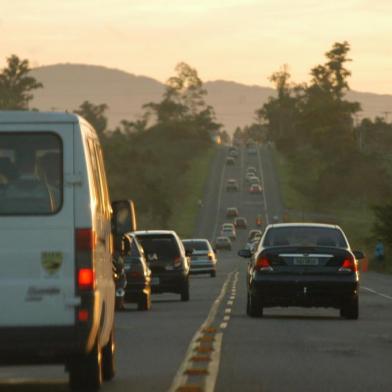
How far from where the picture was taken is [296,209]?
160 metres

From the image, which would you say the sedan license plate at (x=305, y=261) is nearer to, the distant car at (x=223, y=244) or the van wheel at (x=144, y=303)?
the van wheel at (x=144, y=303)

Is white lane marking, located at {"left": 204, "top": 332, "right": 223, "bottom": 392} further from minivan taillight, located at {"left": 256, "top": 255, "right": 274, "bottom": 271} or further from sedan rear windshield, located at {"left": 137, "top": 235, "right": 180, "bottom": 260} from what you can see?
sedan rear windshield, located at {"left": 137, "top": 235, "right": 180, "bottom": 260}

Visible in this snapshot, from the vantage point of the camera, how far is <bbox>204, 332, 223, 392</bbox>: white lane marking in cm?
1416

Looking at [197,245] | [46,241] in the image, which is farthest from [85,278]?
[197,245]

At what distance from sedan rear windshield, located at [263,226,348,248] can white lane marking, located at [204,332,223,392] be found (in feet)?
16.8

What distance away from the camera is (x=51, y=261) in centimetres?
1218

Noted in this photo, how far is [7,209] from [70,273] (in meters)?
0.70

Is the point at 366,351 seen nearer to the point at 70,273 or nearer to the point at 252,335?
the point at 252,335

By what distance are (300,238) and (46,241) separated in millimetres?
14258

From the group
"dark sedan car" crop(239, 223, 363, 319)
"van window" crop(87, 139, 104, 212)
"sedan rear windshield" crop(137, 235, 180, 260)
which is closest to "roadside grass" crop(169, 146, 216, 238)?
"sedan rear windshield" crop(137, 235, 180, 260)

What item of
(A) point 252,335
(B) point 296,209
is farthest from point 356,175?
(A) point 252,335

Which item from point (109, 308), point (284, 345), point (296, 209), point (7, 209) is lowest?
point (296, 209)

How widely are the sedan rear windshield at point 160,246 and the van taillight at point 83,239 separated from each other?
23.5 meters

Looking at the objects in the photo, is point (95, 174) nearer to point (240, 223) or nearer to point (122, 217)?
point (122, 217)
